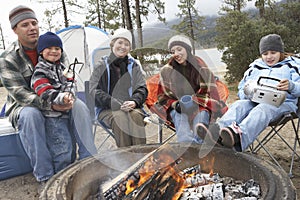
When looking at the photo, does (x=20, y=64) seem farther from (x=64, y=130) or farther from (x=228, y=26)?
A: (x=228, y=26)

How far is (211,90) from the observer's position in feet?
7.63

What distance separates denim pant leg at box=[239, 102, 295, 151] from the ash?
0.39 meters

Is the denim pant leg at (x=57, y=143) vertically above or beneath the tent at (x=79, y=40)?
beneath

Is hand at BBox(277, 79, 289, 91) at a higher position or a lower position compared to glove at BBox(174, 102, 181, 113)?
higher

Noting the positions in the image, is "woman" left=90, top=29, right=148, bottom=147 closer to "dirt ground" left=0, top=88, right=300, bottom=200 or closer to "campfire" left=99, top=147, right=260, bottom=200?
"dirt ground" left=0, top=88, right=300, bottom=200

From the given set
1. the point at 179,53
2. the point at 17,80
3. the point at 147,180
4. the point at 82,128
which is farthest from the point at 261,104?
the point at 17,80

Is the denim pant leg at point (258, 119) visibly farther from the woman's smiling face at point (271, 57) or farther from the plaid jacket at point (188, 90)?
the woman's smiling face at point (271, 57)

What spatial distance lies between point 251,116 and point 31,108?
5.49ft

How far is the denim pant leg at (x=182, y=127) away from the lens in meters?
2.40

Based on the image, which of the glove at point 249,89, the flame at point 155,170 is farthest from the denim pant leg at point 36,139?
the glove at point 249,89

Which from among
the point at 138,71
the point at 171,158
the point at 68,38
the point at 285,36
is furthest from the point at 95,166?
the point at 285,36

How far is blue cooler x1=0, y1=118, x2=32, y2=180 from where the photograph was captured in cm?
255

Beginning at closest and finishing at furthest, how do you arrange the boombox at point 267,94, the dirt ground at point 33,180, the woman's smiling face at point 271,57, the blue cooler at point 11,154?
the boombox at point 267,94, the dirt ground at point 33,180, the blue cooler at point 11,154, the woman's smiling face at point 271,57

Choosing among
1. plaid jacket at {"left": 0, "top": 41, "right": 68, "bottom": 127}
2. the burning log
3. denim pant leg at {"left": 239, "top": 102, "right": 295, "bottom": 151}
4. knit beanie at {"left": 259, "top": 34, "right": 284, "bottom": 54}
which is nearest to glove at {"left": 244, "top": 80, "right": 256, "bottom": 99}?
denim pant leg at {"left": 239, "top": 102, "right": 295, "bottom": 151}
